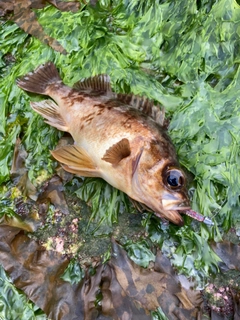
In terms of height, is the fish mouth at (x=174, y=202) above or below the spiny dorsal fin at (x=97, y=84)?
below

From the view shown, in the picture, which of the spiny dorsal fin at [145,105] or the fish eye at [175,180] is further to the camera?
the spiny dorsal fin at [145,105]

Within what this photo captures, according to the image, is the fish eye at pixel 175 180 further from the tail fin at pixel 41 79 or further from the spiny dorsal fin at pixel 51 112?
the tail fin at pixel 41 79

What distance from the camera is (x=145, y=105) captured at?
2969 millimetres

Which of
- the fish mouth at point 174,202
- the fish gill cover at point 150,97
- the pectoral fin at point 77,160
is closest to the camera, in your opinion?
the fish mouth at point 174,202

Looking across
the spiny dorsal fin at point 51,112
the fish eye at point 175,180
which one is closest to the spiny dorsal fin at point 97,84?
the spiny dorsal fin at point 51,112

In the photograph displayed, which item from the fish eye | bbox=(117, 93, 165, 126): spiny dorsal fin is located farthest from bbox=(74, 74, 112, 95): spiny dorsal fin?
the fish eye

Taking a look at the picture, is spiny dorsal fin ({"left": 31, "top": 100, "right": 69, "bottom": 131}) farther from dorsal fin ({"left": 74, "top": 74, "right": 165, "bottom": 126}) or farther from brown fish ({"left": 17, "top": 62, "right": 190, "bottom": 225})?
dorsal fin ({"left": 74, "top": 74, "right": 165, "bottom": 126})

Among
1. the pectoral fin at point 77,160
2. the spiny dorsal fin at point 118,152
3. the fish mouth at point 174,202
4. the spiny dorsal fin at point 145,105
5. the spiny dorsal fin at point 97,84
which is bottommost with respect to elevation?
the fish mouth at point 174,202

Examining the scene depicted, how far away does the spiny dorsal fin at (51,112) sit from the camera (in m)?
3.16

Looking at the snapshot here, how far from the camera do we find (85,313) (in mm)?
2924

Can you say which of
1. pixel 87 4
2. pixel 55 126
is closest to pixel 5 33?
pixel 87 4

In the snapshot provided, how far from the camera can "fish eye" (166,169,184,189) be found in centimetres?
254

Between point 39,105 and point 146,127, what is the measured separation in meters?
1.11

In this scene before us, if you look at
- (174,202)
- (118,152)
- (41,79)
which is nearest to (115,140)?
(118,152)
